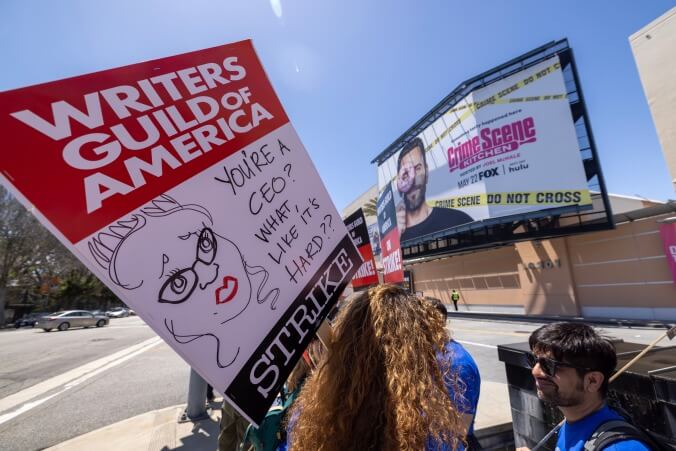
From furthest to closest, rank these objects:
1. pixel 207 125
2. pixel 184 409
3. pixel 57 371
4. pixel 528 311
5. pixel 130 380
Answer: pixel 528 311 < pixel 57 371 < pixel 130 380 < pixel 184 409 < pixel 207 125

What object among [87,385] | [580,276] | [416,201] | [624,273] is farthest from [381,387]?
[416,201]

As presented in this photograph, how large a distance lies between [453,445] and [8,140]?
68.6 inches

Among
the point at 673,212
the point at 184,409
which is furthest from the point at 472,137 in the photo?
the point at 184,409

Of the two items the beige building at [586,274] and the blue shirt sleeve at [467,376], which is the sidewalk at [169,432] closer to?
the blue shirt sleeve at [467,376]

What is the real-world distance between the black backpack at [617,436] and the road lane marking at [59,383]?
8469mm

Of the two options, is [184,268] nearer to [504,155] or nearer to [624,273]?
[624,273]

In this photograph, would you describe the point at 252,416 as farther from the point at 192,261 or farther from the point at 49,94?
the point at 49,94

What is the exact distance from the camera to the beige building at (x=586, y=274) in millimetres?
14648

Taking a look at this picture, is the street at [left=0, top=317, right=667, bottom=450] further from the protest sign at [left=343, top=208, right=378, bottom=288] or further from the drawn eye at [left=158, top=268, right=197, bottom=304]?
the drawn eye at [left=158, top=268, right=197, bottom=304]

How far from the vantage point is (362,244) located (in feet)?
11.1

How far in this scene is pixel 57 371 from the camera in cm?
977

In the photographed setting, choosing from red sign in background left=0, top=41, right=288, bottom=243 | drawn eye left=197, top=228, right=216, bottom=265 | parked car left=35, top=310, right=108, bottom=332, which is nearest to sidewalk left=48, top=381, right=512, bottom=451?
drawn eye left=197, top=228, right=216, bottom=265

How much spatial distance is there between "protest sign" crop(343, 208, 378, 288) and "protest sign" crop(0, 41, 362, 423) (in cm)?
165

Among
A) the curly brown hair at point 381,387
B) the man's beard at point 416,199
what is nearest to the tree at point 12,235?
the man's beard at point 416,199
